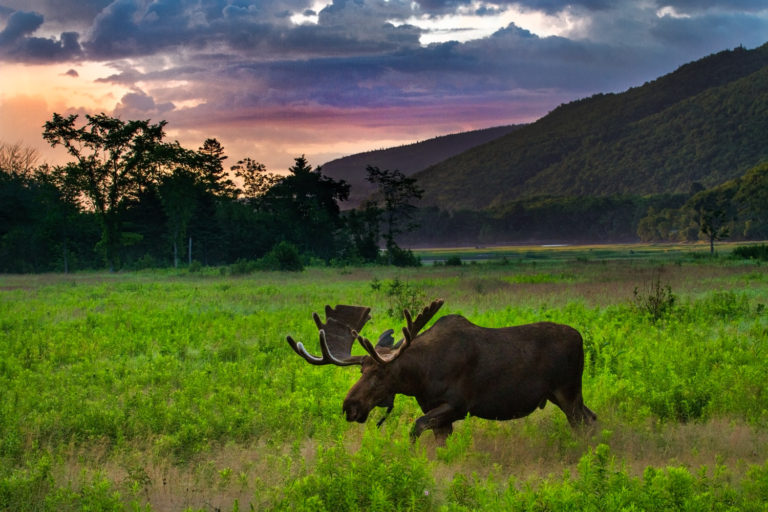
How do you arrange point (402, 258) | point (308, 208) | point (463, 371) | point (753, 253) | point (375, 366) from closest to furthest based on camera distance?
point (375, 366) → point (463, 371) → point (753, 253) → point (402, 258) → point (308, 208)

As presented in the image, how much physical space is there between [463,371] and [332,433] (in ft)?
6.82

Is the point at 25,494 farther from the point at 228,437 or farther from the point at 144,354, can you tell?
the point at 144,354

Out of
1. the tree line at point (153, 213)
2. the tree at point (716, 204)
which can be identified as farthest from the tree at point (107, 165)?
the tree at point (716, 204)

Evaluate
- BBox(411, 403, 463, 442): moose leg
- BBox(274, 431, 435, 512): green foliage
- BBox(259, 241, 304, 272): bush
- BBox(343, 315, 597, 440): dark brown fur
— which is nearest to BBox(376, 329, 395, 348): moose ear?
BBox(343, 315, 597, 440): dark brown fur

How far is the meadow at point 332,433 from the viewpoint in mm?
5887

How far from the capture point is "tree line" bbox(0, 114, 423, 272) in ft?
221

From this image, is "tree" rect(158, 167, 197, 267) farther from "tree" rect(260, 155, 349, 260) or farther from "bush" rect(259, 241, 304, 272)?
"bush" rect(259, 241, 304, 272)

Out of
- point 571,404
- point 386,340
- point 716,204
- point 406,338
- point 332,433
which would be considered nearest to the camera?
point 406,338

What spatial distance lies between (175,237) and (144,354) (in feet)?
187

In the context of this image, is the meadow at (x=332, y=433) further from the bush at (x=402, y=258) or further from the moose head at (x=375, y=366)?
the bush at (x=402, y=258)

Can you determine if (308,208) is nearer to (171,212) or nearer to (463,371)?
(171,212)

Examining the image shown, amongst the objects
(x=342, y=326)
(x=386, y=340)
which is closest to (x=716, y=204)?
(x=342, y=326)

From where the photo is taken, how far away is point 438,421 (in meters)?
6.80

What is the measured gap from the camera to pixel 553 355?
719 cm
